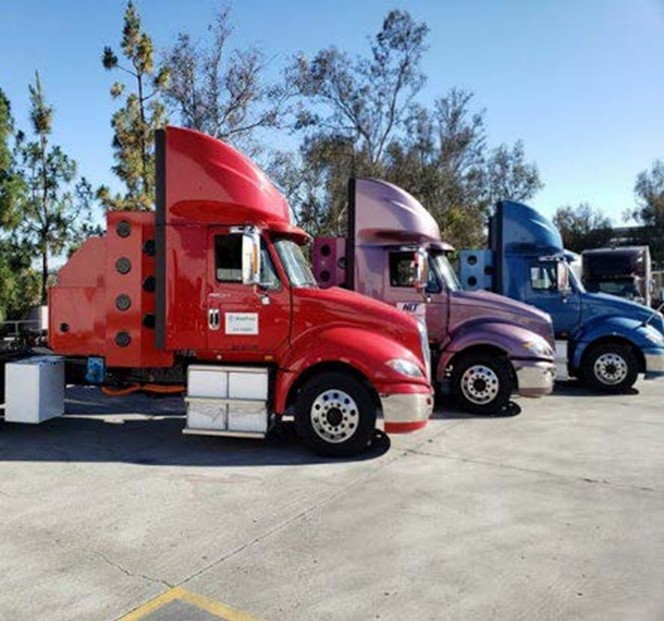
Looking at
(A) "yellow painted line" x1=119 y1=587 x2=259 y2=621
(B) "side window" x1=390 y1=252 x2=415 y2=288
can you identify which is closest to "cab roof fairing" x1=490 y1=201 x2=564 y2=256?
(B) "side window" x1=390 y1=252 x2=415 y2=288

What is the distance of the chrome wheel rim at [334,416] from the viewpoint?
6.83 meters

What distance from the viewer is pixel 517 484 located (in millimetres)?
6000

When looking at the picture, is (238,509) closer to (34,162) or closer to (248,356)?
(248,356)

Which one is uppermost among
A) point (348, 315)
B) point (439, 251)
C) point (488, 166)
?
point (488, 166)

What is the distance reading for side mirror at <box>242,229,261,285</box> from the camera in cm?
677

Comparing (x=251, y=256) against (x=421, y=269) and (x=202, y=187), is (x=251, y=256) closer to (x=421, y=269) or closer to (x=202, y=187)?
(x=202, y=187)

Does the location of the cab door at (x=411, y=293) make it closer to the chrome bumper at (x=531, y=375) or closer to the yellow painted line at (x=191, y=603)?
the chrome bumper at (x=531, y=375)

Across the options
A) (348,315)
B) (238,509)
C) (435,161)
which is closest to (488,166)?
(435,161)

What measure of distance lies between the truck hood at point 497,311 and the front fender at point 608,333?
1707mm

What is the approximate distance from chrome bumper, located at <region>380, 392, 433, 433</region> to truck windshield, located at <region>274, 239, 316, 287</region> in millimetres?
1671

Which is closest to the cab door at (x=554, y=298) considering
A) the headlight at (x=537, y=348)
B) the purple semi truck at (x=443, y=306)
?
the purple semi truck at (x=443, y=306)

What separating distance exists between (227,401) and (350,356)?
143 cm

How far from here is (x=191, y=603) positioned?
145 inches

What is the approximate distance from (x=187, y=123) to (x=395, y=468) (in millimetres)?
16863
